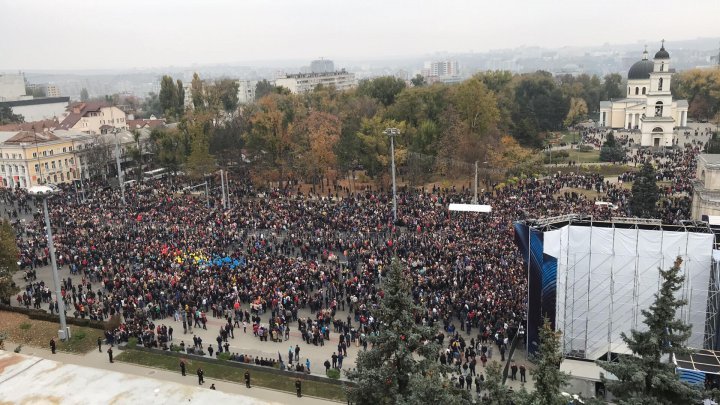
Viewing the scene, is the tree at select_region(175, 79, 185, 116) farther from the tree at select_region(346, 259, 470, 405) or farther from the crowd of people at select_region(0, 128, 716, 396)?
the tree at select_region(346, 259, 470, 405)

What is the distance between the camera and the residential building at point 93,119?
75537mm

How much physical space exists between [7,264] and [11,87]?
377 ft

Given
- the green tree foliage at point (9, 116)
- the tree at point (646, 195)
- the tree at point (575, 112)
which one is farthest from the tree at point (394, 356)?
the green tree foliage at point (9, 116)

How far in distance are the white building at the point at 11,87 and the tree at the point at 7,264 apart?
10877cm

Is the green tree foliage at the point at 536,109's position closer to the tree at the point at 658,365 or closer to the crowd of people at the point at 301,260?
the crowd of people at the point at 301,260

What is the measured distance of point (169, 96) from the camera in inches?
2805

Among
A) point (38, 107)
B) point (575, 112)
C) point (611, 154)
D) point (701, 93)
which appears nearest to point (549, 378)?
point (611, 154)

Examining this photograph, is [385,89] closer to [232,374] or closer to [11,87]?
[232,374]

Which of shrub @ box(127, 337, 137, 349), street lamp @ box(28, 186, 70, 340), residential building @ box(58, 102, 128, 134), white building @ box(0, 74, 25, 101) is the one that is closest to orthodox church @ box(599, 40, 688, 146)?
shrub @ box(127, 337, 137, 349)

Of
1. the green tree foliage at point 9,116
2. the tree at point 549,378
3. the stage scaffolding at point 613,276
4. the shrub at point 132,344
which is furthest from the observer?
the green tree foliage at point 9,116

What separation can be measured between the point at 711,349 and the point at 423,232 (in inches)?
666

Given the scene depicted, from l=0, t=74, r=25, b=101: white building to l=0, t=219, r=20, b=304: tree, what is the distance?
357ft

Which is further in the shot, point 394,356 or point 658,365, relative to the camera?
point 394,356

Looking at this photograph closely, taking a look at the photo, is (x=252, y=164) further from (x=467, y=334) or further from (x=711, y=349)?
(x=711, y=349)
